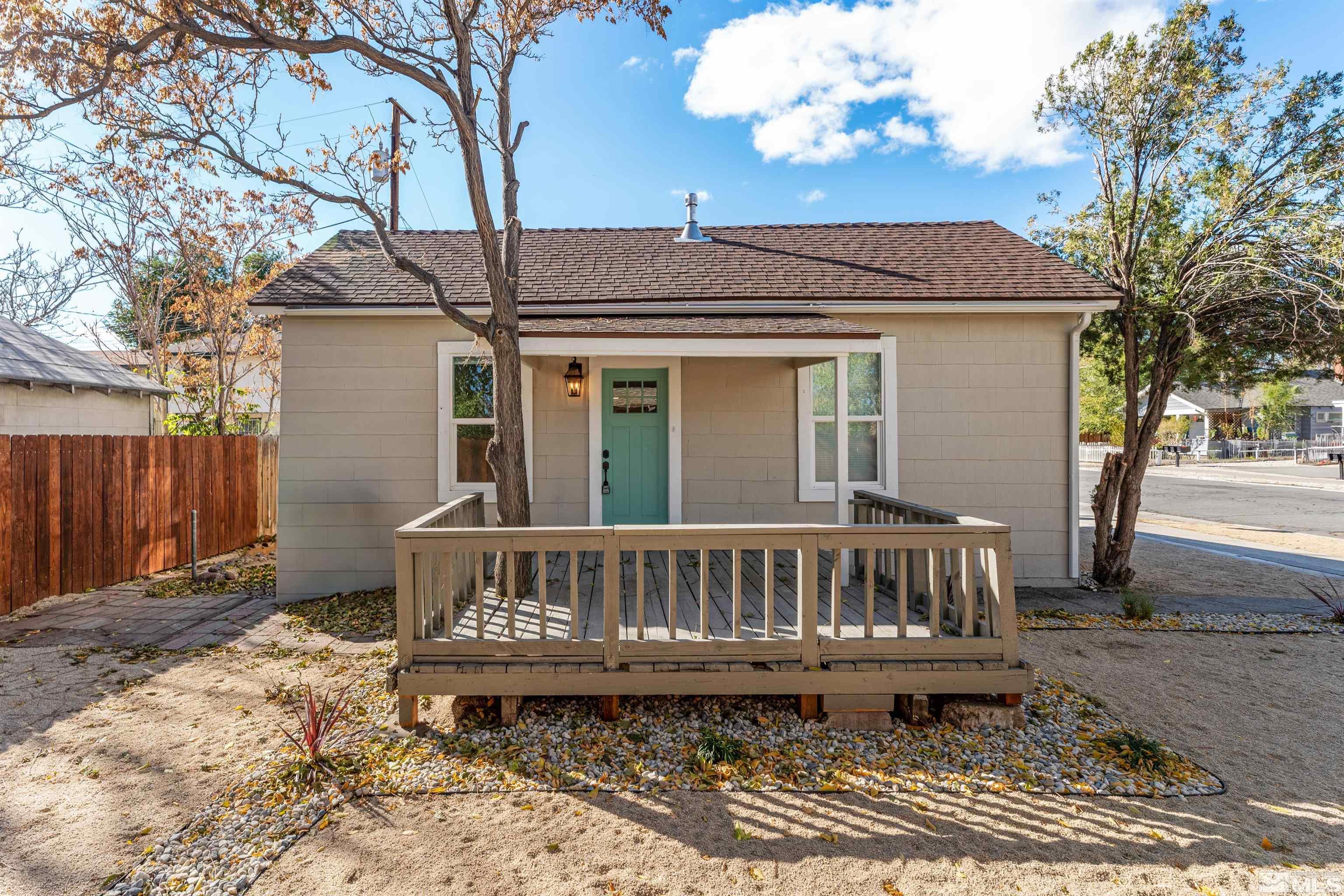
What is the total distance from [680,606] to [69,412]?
1132 cm

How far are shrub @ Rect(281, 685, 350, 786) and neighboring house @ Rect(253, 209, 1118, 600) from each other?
3.00m

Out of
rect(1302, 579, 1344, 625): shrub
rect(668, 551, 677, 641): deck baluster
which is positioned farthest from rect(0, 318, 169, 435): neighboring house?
rect(1302, 579, 1344, 625): shrub

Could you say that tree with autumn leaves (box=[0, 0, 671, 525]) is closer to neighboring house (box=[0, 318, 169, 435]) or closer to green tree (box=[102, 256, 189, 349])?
neighboring house (box=[0, 318, 169, 435])

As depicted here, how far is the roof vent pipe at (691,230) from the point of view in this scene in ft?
26.0

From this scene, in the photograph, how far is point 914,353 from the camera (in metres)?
6.40

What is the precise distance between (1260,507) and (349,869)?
19151mm

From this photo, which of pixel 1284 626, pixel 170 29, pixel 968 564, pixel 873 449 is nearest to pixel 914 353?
pixel 873 449

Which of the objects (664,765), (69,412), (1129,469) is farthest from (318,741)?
(69,412)

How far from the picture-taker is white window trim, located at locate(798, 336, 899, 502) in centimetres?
632

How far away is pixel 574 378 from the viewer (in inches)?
243

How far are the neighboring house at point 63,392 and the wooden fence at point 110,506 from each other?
230 centimetres

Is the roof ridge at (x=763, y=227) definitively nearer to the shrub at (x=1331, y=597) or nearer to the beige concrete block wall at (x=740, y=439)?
the beige concrete block wall at (x=740, y=439)

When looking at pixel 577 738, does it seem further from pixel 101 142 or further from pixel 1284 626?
pixel 1284 626

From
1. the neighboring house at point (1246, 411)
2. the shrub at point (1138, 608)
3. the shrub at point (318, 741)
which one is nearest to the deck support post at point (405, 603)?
the shrub at point (318, 741)
